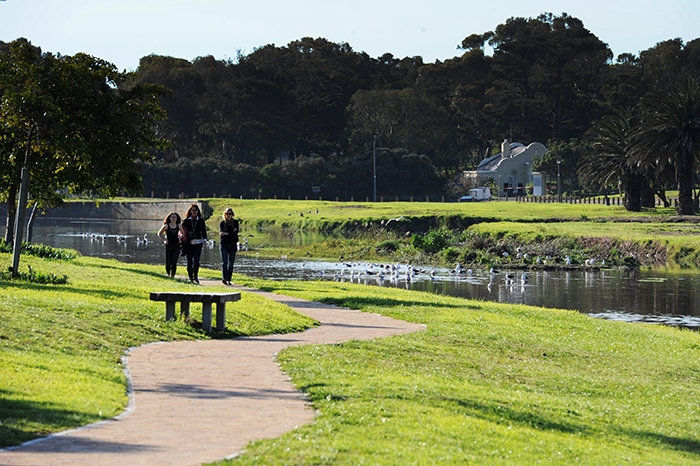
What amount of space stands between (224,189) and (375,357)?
94.6 metres

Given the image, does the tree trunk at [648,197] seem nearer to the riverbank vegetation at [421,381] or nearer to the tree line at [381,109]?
the tree line at [381,109]

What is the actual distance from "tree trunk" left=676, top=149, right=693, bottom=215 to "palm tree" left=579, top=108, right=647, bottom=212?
A: 433cm

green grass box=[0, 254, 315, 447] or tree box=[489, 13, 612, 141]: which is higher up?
tree box=[489, 13, 612, 141]

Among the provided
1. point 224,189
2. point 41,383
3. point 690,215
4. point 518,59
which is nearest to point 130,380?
point 41,383

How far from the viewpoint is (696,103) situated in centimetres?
5734

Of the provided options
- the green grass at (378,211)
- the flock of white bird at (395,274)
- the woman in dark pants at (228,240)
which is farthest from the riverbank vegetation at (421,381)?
the green grass at (378,211)

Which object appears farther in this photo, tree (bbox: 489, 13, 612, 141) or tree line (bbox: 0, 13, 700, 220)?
tree (bbox: 489, 13, 612, 141)

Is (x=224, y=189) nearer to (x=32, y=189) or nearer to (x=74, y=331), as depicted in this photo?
(x=32, y=189)

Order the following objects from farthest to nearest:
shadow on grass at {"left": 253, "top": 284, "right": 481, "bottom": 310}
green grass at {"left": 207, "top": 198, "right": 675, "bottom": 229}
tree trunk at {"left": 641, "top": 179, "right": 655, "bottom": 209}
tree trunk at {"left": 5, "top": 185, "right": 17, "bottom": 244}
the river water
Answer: tree trunk at {"left": 641, "top": 179, "right": 655, "bottom": 209} < green grass at {"left": 207, "top": 198, "right": 675, "bottom": 229} < tree trunk at {"left": 5, "top": 185, "right": 17, "bottom": 244} < the river water < shadow on grass at {"left": 253, "top": 284, "right": 481, "bottom": 310}

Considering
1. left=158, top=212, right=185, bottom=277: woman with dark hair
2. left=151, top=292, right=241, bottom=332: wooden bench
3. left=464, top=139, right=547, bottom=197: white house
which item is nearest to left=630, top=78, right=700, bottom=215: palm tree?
left=158, top=212, right=185, bottom=277: woman with dark hair

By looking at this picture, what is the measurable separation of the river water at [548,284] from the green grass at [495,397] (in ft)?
26.9

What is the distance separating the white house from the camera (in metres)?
112

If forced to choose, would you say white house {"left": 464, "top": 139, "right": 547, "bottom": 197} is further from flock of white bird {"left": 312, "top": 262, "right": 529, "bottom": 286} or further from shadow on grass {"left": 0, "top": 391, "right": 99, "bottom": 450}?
shadow on grass {"left": 0, "top": 391, "right": 99, "bottom": 450}

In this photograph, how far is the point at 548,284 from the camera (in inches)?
1362
